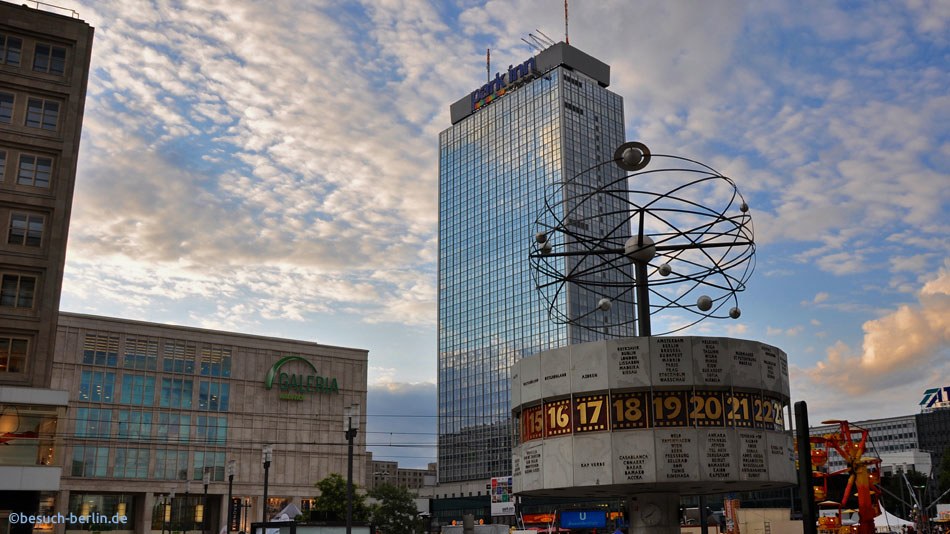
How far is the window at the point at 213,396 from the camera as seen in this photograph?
97688 mm

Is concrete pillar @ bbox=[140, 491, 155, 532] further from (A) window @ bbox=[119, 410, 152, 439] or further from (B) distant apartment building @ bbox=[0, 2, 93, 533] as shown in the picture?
(B) distant apartment building @ bbox=[0, 2, 93, 533]

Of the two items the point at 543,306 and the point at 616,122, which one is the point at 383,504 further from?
the point at 616,122

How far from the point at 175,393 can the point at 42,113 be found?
52839 millimetres

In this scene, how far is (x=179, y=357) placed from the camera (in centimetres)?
9731

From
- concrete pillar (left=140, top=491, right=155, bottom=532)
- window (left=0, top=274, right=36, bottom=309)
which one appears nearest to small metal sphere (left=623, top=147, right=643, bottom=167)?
window (left=0, top=274, right=36, bottom=309)

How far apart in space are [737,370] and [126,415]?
82812 mm

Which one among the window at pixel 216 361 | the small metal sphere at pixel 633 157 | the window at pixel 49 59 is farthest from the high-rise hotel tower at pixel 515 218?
the small metal sphere at pixel 633 157

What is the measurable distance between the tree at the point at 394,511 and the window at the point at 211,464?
845 inches

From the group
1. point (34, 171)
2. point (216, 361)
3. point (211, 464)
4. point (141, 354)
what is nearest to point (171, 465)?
point (211, 464)

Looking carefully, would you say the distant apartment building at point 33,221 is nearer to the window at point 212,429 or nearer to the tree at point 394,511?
the tree at point 394,511

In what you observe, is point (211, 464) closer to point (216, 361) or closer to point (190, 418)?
point (190, 418)

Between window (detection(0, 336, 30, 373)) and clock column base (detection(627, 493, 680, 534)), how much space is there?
114 ft

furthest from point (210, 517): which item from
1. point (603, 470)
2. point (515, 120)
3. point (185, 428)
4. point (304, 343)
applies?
point (515, 120)

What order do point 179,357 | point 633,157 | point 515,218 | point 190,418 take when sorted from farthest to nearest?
point 515,218 → point 179,357 → point 190,418 → point 633,157
